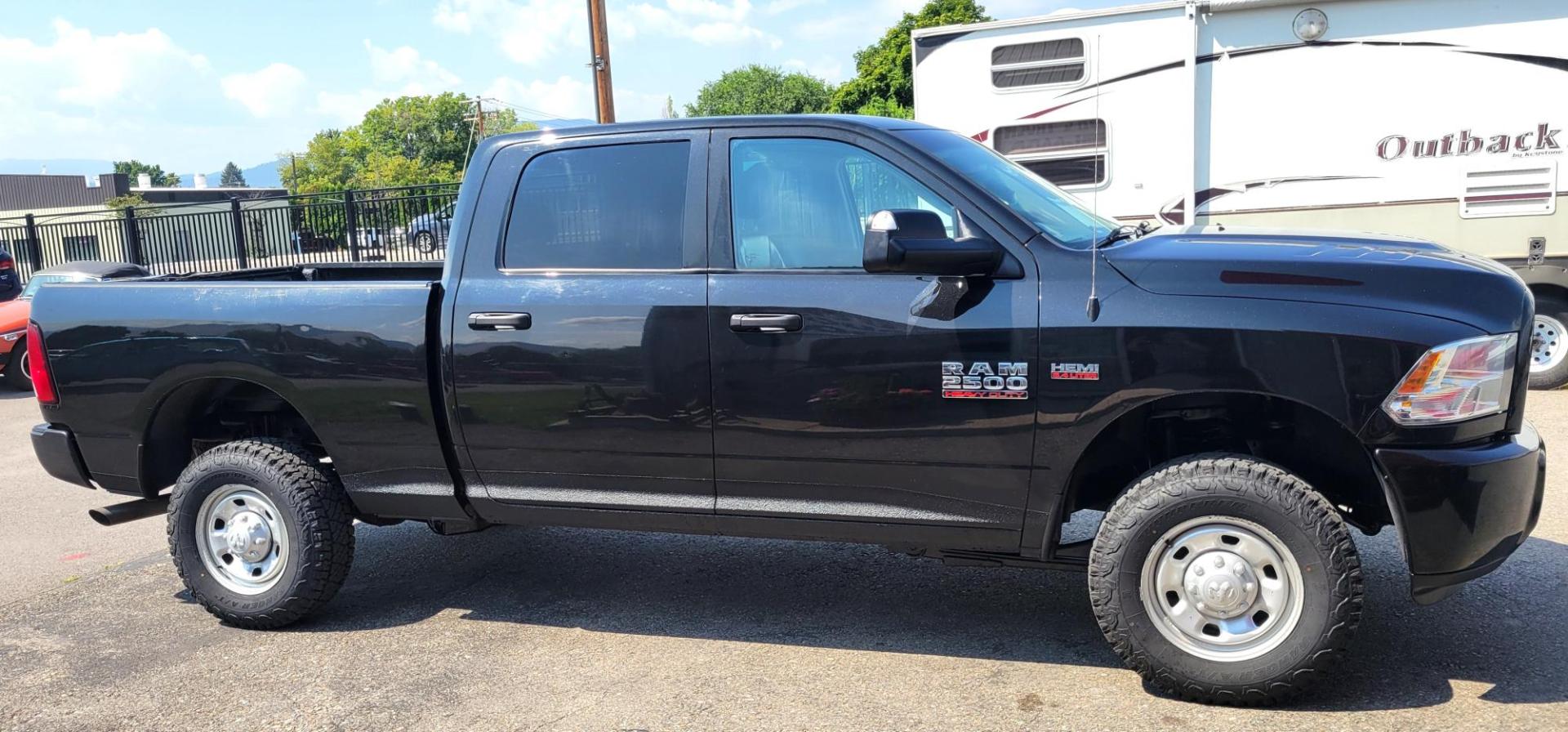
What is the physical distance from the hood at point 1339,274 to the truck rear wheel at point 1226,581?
0.56m

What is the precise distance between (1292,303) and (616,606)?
2936 mm

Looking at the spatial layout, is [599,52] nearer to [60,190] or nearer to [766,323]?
[766,323]

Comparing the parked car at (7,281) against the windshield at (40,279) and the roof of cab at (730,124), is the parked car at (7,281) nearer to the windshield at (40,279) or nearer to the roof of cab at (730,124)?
the windshield at (40,279)

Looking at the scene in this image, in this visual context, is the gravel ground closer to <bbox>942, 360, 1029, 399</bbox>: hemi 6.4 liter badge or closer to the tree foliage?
<bbox>942, 360, 1029, 399</bbox>: hemi 6.4 liter badge

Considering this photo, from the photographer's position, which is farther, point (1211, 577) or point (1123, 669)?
point (1123, 669)

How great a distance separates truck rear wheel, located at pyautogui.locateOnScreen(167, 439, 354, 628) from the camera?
15.4 feet

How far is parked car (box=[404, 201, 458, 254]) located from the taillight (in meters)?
10.9

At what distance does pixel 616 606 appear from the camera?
16.3 feet

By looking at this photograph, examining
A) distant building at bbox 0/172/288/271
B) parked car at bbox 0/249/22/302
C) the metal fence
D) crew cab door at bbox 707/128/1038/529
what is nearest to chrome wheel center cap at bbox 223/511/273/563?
crew cab door at bbox 707/128/1038/529

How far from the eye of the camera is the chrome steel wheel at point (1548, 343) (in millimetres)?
8758

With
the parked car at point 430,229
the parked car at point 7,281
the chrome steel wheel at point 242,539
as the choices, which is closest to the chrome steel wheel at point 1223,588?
the chrome steel wheel at point 242,539

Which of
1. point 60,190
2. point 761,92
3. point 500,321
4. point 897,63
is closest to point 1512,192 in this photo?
point 500,321

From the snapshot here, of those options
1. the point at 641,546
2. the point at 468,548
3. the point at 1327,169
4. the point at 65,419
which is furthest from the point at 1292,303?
the point at 1327,169

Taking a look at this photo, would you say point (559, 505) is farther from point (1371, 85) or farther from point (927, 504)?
point (1371, 85)
